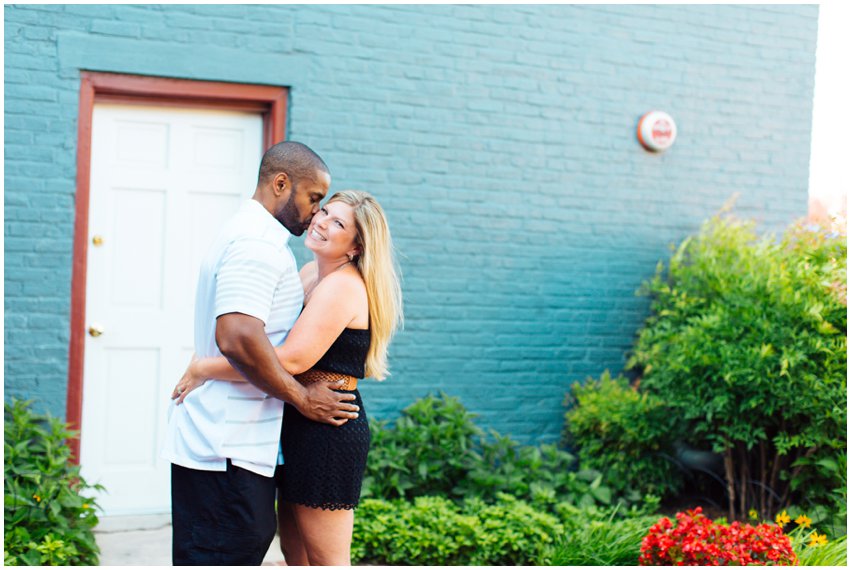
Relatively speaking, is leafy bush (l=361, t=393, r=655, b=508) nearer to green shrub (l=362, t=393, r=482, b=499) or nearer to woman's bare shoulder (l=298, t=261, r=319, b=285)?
green shrub (l=362, t=393, r=482, b=499)

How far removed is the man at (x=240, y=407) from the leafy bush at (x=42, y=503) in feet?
5.54

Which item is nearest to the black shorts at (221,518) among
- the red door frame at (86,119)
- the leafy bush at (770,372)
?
the red door frame at (86,119)

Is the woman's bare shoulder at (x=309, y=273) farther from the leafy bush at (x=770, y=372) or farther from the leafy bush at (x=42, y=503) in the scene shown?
the leafy bush at (x=770, y=372)

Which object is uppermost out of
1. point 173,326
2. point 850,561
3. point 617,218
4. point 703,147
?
point 703,147

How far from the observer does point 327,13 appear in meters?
5.24

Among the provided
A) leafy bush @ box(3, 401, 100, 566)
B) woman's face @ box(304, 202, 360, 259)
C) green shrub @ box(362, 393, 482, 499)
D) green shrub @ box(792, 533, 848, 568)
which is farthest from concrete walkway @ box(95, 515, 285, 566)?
green shrub @ box(792, 533, 848, 568)

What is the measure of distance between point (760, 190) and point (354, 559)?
13.3 feet

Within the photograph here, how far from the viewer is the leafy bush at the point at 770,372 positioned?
15.4 feet

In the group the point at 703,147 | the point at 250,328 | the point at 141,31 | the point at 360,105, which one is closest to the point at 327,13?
the point at 360,105

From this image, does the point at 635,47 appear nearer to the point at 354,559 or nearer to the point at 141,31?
the point at 141,31

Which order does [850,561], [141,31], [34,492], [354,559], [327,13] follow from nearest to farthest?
[850,561] → [34,492] → [354,559] → [141,31] → [327,13]

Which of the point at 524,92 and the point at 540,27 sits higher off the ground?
the point at 540,27

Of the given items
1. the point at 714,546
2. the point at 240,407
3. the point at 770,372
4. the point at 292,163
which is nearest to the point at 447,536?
the point at 714,546

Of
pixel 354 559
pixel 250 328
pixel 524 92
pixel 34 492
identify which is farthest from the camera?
pixel 524 92
